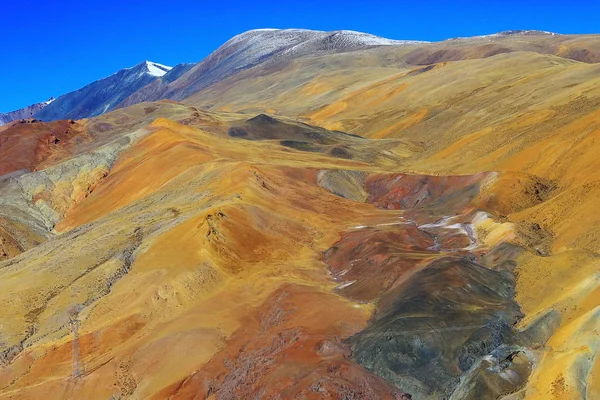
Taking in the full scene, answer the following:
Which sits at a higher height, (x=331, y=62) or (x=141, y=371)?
(x=331, y=62)

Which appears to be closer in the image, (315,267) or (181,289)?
Answer: (181,289)

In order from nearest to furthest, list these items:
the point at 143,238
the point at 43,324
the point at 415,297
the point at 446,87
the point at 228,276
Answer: the point at 415,297 → the point at 43,324 → the point at 228,276 → the point at 143,238 → the point at 446,87

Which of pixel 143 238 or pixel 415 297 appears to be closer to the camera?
pixel 415 297

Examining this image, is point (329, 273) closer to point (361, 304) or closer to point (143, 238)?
point (361, 304)

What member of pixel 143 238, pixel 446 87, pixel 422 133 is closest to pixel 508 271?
pixel 143 238

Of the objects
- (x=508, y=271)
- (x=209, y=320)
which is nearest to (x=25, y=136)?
(x=209, y=320)

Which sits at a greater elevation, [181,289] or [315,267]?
[181,289]

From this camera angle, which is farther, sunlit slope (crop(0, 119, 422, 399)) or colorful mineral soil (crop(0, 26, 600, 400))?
sunlit slope (crop(0, 119, 422, 399))

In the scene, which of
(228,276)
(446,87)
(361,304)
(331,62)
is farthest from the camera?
(331,62)

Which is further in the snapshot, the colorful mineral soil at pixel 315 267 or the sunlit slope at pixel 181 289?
the sunlit slope at pixel 181 289

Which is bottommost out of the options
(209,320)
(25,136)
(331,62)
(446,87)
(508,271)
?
(508,271)
